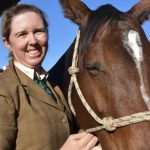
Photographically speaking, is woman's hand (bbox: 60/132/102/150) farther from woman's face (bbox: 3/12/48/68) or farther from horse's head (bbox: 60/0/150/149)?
woman's face (bbox: 3/12/48/68)

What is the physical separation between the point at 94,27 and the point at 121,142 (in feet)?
2.83

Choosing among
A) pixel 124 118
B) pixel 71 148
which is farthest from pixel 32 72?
pixel 124 118

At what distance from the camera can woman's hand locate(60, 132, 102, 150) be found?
266cm

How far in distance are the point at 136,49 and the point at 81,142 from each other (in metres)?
0.76

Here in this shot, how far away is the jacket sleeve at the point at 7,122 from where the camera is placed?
99.0 inches

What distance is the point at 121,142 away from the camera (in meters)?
2.42

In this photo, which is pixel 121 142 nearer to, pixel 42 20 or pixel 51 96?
pixel 51 96

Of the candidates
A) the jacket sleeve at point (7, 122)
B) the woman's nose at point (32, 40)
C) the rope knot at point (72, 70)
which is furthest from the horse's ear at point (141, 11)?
the jacket sleeve at point (7, 122)

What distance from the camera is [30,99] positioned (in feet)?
9.06

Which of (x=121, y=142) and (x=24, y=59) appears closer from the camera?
(x=121, y=142)

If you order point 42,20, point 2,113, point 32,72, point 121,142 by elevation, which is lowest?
point 121,142

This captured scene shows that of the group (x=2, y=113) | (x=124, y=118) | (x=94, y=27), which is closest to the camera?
(x=124, y=118)

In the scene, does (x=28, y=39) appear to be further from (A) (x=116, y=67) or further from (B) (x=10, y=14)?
(A) (x=116, y=67)

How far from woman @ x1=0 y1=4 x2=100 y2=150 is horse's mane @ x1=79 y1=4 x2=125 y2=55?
36 centimetres
